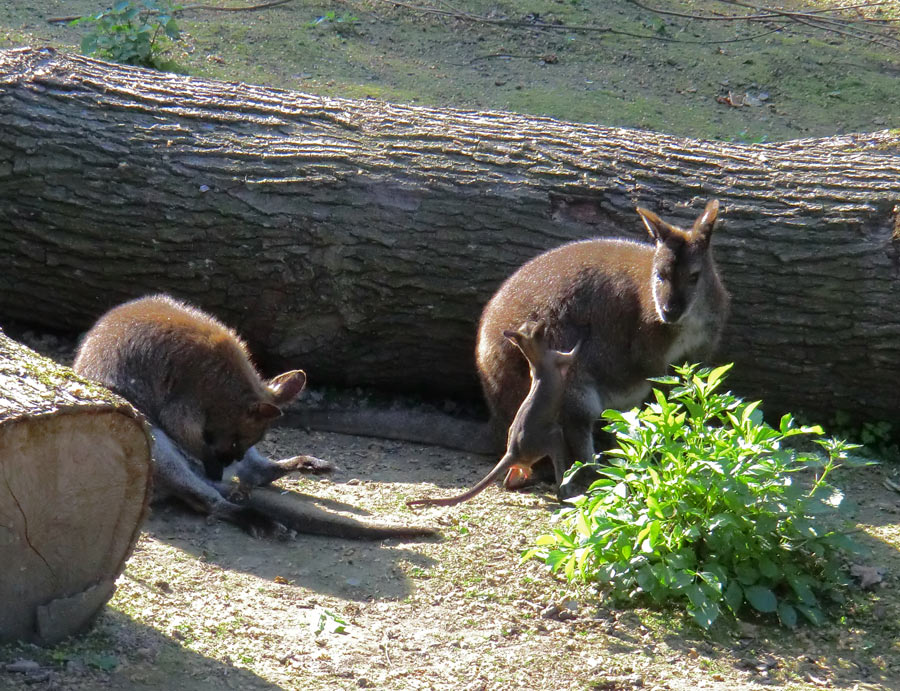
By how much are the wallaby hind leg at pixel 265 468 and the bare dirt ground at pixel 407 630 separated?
18.9 inches

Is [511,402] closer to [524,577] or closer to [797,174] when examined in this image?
[524,577]

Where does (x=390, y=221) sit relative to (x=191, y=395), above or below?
above

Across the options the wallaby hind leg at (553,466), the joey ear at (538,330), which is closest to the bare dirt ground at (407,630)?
the wallaby hind leg at (553,466)

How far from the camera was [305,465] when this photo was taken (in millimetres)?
6199

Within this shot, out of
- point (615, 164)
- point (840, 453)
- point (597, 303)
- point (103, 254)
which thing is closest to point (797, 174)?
point (615, 164)

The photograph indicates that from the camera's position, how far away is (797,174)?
7.02 meters

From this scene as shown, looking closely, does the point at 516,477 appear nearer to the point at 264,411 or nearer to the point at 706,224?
the point at 264,411

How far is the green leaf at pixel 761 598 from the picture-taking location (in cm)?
464

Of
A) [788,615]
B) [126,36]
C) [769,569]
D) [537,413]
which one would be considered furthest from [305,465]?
[126,36]

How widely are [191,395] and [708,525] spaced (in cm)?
272

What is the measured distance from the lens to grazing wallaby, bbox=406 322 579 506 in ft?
20.0

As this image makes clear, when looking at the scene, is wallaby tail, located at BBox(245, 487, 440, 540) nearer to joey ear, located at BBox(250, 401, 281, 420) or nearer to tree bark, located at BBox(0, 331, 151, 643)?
joey ear, located at BBox(250, 401, 281, 420)

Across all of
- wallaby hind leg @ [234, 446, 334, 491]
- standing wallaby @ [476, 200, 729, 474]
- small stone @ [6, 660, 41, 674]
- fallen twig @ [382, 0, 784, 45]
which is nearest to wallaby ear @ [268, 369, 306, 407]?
wallaby hind leg @ [234, 446, 334, 491]

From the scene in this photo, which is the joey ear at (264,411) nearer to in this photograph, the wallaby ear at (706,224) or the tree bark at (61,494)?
the tree bark at (61,494)
